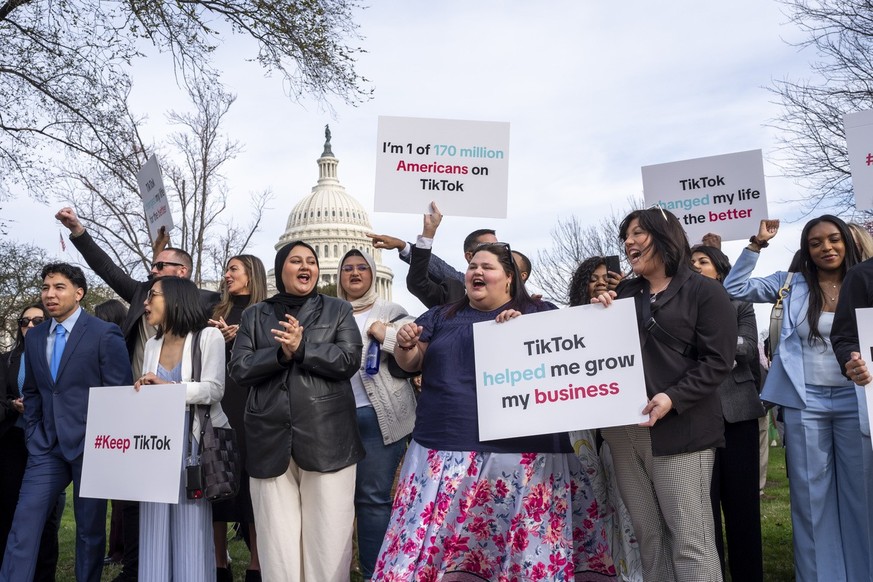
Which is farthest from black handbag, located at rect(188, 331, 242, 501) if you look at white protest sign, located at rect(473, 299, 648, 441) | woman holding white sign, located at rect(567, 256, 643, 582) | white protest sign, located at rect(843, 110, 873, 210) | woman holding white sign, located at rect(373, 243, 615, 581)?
white protest sign, located at rect(843, 110, 873, 210)

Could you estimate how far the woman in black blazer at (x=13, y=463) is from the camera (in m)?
6.45

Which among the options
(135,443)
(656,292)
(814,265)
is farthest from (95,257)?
(814,265)

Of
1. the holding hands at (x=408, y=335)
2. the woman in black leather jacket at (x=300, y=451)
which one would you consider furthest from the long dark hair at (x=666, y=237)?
the woman in black leather jacket at (x=300, y=451)

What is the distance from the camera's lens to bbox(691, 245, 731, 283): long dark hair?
20.0ft

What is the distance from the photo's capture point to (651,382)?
434 cm

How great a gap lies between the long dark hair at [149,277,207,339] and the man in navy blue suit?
2.39ft

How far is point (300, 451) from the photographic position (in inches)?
190

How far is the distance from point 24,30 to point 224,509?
8.73 m

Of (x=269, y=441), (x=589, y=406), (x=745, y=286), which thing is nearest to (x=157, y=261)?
(x=269, y=441)

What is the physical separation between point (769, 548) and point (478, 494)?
3.87 m

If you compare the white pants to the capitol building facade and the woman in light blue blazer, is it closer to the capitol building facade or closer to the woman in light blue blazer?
the woman in light blue blazer

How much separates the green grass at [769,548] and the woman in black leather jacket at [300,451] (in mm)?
1870

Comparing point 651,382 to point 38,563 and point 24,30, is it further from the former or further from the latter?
point 24,30

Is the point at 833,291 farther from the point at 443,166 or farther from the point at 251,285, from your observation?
the point at 251,285
